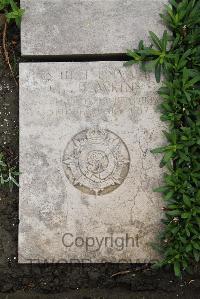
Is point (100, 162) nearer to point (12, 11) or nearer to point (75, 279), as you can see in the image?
point (75, 279)

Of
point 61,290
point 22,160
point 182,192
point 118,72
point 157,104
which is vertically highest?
point 118,72

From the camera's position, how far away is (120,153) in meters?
3.42

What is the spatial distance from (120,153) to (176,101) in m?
0.54

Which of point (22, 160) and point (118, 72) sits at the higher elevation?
point (118, 72)

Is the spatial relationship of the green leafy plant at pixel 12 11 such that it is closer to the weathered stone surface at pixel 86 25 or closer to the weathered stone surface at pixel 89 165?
the weathered stone surface at pixel 86 25

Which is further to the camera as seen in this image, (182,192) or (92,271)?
(92,271)

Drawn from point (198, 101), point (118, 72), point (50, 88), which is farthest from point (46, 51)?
point (198, 101)

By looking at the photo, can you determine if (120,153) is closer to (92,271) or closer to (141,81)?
(141,81)

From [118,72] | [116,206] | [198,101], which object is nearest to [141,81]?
[118,72]

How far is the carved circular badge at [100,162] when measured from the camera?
341 centimetres

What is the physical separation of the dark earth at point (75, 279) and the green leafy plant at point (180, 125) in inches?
7.9

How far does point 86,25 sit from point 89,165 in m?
1.02

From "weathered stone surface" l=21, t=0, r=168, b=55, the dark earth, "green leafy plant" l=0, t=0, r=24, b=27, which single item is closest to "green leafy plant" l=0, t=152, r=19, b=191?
the dark earth

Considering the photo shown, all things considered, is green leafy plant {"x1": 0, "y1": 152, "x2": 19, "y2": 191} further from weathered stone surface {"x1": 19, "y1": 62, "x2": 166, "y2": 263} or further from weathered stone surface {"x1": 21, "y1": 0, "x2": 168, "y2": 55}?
weathered stone surface {"x1": 21, "y1": 0, "x2": 168, "y2": 55}
